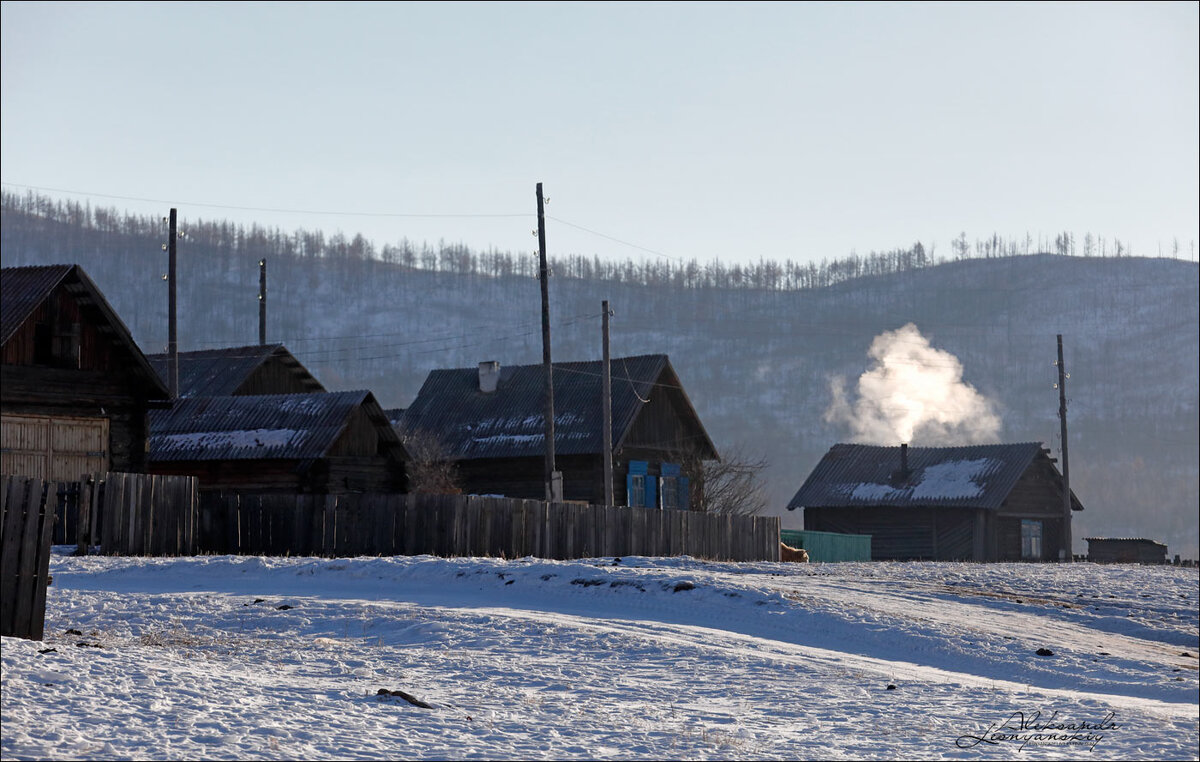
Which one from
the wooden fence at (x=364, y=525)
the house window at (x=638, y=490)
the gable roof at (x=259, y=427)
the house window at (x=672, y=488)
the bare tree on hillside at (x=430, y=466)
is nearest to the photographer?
the wooden fence at (x=364, y=525)

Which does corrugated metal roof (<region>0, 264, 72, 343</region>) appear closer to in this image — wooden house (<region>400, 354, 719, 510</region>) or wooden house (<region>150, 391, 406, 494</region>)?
wooden house (<region>150, 391, 406, 494</region>)

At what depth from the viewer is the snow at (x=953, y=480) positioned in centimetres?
6019

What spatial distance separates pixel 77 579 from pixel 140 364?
1483 cm

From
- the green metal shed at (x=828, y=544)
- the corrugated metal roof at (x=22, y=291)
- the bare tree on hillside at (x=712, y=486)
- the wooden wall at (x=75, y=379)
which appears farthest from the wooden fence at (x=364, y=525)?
the bare tree on hillside at (x=712, y=486)

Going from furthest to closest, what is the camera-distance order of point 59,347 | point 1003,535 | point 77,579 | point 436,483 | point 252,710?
point 1003,535 → point 436,483 → point 59,347 → point 77,579 → point 252,710

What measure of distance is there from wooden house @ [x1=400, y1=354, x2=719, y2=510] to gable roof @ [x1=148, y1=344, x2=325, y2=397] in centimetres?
537

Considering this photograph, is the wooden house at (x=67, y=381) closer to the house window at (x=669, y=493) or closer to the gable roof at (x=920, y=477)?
the house window at (x=669, y=493)

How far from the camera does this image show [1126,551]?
62938 millimetres

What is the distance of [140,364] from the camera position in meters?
36.3

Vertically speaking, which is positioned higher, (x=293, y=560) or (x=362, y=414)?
(x=362, y=414)

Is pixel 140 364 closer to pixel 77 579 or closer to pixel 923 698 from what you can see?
pixel 77 579

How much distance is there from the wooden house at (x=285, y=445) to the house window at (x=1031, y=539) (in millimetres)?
30202

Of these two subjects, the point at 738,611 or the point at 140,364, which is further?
the point at 140,364

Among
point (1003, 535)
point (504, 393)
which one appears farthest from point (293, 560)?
point (1003, 535)
